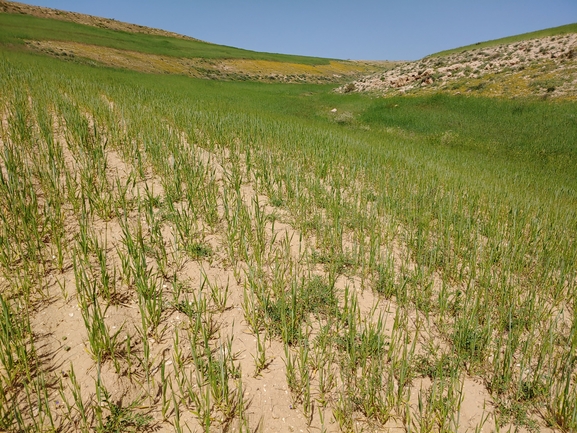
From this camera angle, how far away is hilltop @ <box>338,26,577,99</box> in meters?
18.0

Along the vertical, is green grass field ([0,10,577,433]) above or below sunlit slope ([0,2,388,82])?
below

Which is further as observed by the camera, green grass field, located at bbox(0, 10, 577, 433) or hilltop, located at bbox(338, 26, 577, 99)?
hilltop, located at bbox(338, 26, 577, 99)

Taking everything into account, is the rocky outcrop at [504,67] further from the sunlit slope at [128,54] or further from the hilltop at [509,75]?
the sunlit slope at [128,54]

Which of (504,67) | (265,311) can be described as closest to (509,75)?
(504,67)

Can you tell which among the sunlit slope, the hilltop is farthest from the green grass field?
the sunlit slope

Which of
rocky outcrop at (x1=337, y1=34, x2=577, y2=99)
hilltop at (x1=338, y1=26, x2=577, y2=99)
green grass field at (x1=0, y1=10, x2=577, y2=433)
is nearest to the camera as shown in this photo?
green grass field at (x1=0, y1=10, x2=577, y2=433)

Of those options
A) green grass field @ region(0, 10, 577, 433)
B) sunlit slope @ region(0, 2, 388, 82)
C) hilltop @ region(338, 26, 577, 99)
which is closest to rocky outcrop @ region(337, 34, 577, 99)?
hilltop @ region(338, 26, 577, 99)

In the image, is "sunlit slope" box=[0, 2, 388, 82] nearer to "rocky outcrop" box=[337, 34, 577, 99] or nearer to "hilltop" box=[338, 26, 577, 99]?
"hilltop" box=[338, 26, 577, 99]

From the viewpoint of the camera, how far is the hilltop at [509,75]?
18.0 metres

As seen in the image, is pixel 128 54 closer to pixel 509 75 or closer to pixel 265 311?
pixel 509 75

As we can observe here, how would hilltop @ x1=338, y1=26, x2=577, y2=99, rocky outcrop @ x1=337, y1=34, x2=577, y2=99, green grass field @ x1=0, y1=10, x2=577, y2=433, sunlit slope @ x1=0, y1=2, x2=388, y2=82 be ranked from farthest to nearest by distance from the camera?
sunlit slope @ x1=0, y1=2, x2=388, y2=82 < rocky outcrop @ x1=337, y1=34, x2=577, y2=99 < hilltop @ x1=338, y1=26, x2=577, y2=99 < green grass field @ x1=0, y1=10, x2=577, y2=433

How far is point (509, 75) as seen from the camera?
68.8 ft

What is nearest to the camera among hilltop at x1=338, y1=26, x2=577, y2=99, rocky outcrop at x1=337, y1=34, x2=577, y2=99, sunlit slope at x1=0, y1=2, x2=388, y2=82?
hilltop at x1=338, y1=26, x2=577, y2=99

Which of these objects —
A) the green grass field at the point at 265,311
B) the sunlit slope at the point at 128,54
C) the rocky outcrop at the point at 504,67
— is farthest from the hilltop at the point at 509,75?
the sunlit slope at the point at 128,54
